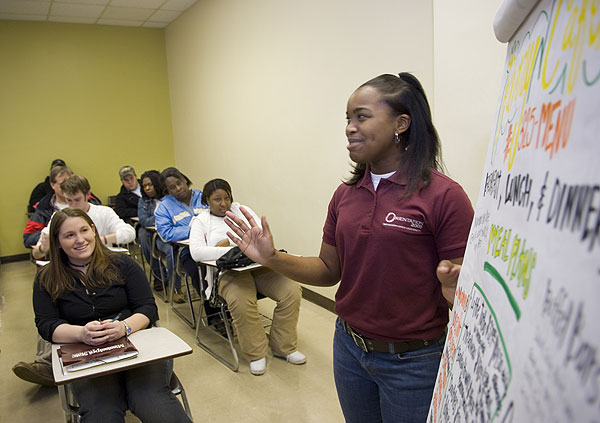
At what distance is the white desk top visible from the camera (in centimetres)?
163

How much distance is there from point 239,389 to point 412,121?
2185 mm

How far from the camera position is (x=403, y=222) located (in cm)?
111

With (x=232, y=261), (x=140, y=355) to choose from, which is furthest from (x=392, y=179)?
(x=232, y=261)

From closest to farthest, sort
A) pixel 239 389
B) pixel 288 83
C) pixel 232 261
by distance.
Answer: pixel 239 389
pixel 232 261
pixel 288 83

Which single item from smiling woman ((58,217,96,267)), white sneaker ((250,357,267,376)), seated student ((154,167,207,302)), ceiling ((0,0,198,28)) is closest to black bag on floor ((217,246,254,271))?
white sneaker ((250,357,267,376))

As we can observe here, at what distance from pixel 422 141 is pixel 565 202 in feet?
2.93

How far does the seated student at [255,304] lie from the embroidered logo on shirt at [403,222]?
1.92m

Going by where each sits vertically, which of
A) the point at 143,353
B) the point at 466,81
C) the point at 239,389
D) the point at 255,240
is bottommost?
the point at 239,389

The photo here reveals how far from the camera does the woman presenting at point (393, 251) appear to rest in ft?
3.63

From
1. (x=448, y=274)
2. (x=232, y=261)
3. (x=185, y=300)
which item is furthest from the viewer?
(x=185, y=300)

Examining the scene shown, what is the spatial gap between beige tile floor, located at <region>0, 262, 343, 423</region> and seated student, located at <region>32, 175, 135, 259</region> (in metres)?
0.90

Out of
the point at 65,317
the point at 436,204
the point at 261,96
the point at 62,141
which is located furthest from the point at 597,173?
the point at 62,141

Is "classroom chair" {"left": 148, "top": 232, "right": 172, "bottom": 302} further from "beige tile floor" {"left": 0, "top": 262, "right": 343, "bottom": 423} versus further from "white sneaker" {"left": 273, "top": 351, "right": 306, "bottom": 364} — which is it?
"white sneaker" {"left": 273, "top": 351, "right": 306, "bottom": 364}

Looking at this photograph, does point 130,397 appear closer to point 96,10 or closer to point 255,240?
point 255,240
